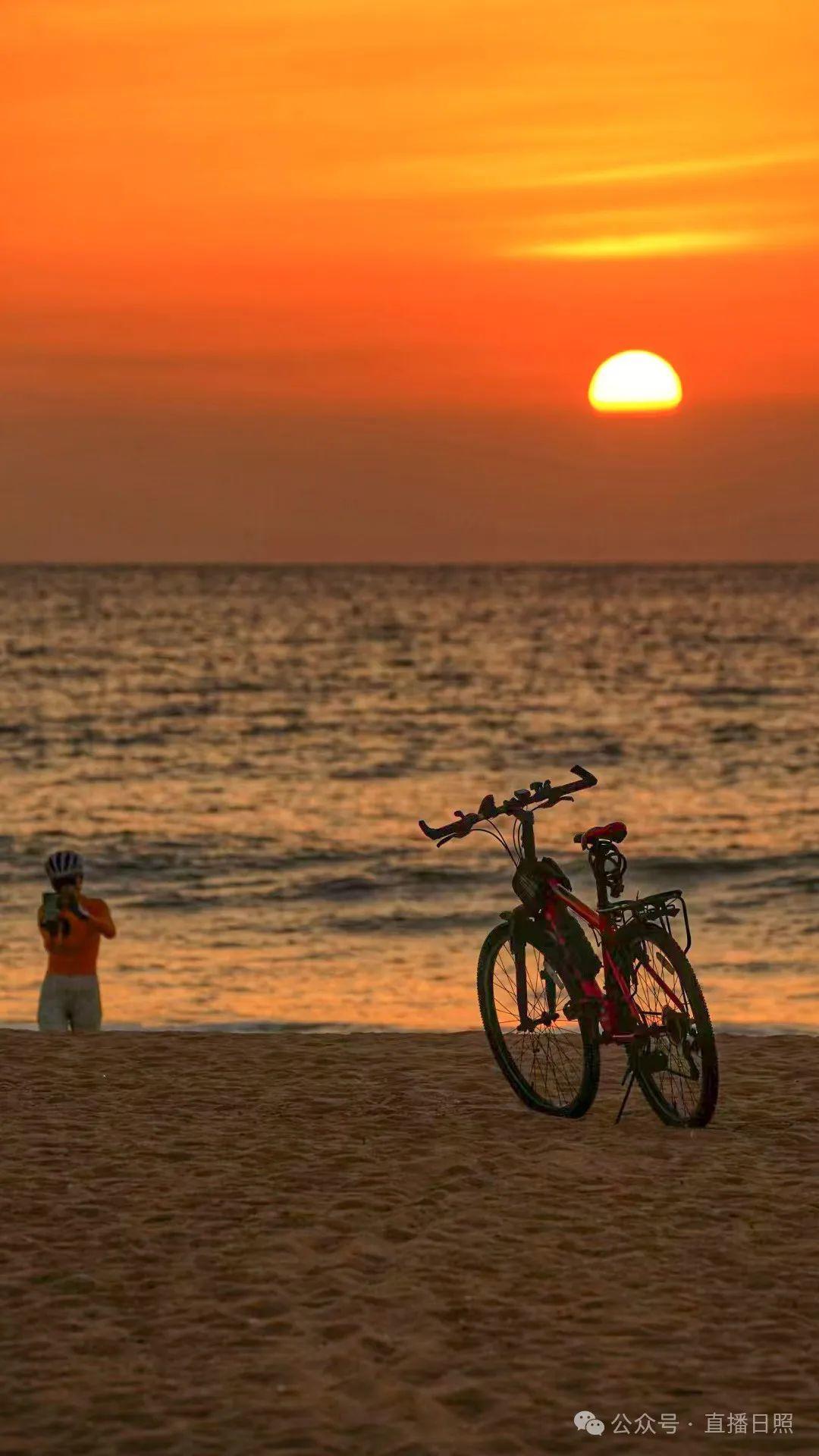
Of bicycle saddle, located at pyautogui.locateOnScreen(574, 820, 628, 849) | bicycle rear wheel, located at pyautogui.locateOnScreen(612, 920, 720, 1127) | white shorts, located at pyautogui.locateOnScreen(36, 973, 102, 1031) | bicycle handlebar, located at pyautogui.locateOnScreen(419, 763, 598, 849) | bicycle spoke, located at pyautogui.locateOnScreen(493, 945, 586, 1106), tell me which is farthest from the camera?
white shorts, located at pyautogui.locateOnScreen(36, 973, 102, 1031)

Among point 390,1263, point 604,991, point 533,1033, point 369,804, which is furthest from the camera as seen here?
point 369,804

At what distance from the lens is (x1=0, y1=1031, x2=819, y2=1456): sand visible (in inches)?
203

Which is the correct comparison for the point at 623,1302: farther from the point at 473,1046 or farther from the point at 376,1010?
the point at 376,1010

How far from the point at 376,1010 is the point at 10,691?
58.0 metres

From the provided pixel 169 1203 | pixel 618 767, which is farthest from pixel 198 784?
pixel 169 1203

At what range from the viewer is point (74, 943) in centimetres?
1209

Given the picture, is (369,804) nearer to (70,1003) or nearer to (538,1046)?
(70,1003)

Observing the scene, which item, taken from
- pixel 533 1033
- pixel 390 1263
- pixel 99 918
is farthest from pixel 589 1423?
pixel 99 918

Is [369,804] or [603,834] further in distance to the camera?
[369,804]

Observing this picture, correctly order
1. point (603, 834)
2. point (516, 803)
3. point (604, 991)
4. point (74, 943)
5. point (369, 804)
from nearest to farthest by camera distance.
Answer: point (604, 991) < point (603, 834) < point (516, 803) < point (74, 943) < point (369, 804)

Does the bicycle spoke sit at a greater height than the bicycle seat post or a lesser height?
lesser

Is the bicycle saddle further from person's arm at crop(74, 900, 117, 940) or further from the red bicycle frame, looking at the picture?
person's arm at crop(74, 900, 117, 940)

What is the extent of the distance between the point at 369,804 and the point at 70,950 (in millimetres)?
25419

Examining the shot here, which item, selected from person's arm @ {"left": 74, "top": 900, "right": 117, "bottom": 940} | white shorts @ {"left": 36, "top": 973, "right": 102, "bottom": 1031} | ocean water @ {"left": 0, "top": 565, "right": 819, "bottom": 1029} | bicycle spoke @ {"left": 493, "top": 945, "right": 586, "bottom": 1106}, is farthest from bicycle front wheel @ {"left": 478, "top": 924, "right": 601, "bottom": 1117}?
ocean water @ {"left": 0, "top": 565, "right": 819, "bottom": 1029}
